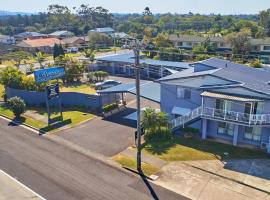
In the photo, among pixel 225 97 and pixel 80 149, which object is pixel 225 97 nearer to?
pixel 225 97

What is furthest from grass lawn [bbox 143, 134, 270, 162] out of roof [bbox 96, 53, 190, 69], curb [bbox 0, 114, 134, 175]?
roof [bbox 96, 53, 190, 69]

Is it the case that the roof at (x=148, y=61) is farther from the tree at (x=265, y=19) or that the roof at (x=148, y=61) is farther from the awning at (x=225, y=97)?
the tree at (x=265, y=19)

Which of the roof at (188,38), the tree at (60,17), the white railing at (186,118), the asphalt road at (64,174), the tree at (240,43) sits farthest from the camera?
the tree at (60,17)

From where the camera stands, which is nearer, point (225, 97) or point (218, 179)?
point (218, 179)

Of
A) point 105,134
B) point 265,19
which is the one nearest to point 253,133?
point 105,134

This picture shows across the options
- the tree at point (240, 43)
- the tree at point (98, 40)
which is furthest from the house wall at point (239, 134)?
the tree at point (98, 40)

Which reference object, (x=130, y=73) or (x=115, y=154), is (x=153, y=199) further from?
(x=130, y=73)
